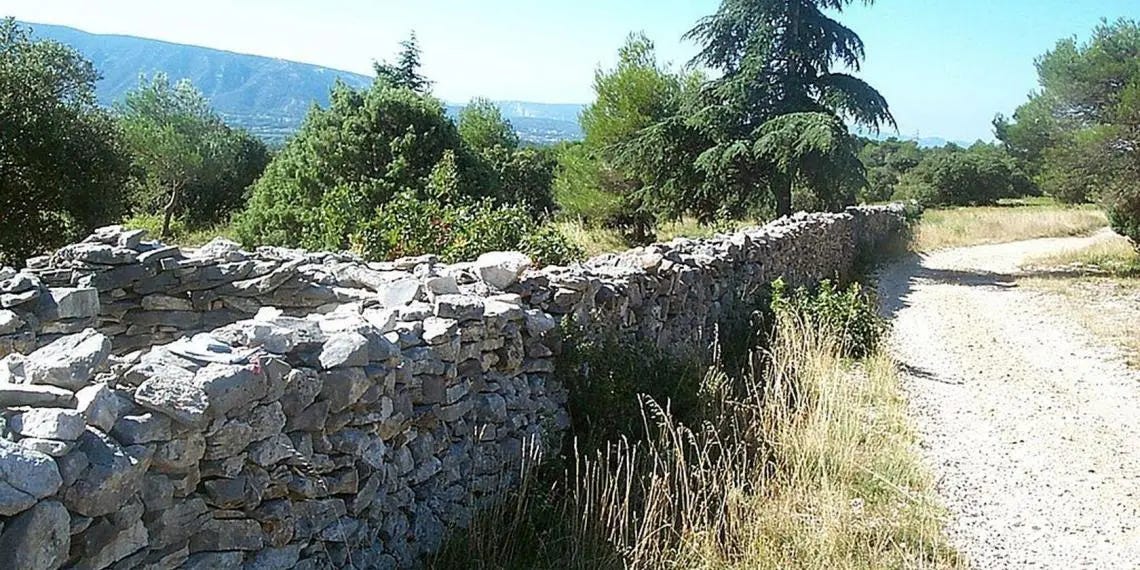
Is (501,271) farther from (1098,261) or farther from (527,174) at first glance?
(527,174)

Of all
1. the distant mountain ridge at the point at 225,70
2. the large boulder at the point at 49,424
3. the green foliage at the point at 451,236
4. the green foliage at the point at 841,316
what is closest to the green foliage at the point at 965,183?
the green foliage at the point at 841,316

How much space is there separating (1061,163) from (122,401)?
2310 centimetres

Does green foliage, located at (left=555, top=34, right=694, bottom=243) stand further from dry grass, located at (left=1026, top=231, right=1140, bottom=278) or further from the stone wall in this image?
the stone wall

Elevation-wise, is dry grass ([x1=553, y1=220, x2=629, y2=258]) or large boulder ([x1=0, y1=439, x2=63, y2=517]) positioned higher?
large boulder ([x1=0, y1=439, x2=63, y2=517])

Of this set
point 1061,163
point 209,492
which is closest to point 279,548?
point 209,492

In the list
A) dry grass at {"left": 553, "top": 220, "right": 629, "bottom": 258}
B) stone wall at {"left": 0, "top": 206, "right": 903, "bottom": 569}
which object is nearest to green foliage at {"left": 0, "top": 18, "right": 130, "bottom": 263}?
stone wall at {"left": 0, "top": 206, "right": 903, "bottom": 569}

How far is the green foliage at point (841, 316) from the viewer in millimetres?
9922

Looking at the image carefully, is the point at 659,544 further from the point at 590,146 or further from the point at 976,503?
the point at 590,146

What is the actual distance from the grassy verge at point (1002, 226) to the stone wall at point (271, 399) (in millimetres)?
23073

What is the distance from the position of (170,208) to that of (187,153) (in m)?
2.11

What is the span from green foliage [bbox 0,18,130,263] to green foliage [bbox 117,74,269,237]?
12287mm

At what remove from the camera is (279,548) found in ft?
11.1

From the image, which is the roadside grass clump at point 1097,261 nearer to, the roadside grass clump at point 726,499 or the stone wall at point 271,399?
the roadside grass clump at point 726,499

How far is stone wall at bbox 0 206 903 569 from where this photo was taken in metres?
2.65
